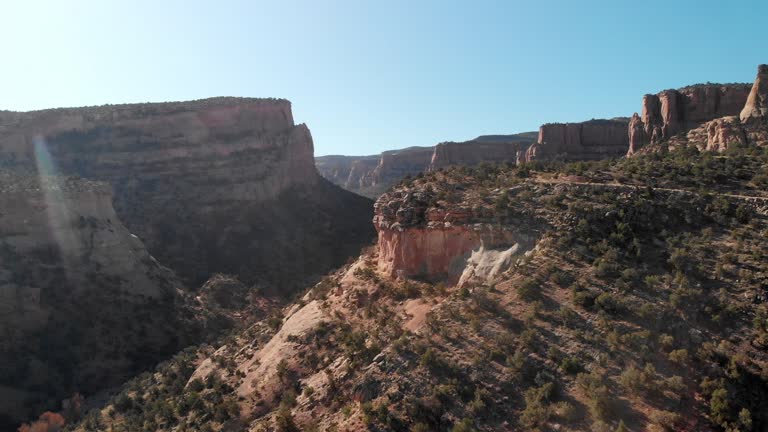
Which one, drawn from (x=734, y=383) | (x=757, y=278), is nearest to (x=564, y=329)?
(x=734, y=383)

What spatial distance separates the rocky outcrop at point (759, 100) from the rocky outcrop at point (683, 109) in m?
8.31

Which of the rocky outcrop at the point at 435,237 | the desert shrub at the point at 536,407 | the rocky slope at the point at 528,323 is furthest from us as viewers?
the rocky outcrop at the point at 435,237

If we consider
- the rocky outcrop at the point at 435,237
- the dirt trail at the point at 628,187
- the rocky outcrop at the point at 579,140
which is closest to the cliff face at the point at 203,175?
the rocky outcrop at the point at 579,140

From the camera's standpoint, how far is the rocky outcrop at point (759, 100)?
35.7m

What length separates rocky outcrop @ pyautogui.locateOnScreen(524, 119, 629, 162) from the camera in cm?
7443

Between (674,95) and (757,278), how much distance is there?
38.5 metres

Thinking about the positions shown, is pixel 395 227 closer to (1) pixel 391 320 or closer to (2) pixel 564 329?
(1) pixel 391 320

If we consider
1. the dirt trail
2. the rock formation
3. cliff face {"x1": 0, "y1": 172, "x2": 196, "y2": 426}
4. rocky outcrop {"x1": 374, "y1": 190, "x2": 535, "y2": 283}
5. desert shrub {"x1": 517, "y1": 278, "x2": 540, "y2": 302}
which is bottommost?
cliff face {"x1": 0, "y1": 172, "x2": 196, "y2": 426}

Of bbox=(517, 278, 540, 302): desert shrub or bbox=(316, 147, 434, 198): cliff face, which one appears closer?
bbox=(517, 278, 540, 302): desert shrub

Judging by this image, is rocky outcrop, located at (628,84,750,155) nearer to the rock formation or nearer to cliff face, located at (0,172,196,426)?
the rock formation

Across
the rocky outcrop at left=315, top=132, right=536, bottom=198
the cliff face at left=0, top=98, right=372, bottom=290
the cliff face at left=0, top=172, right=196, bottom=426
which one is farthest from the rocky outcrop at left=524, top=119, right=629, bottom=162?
the cliff face at left=0, top=172, right=196, bottom=426

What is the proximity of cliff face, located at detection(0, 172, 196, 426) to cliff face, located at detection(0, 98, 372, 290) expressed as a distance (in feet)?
42.7

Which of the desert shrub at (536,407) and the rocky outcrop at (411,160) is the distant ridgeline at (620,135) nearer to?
the rocky outcrop at (411,160)

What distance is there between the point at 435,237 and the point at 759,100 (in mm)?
29009
